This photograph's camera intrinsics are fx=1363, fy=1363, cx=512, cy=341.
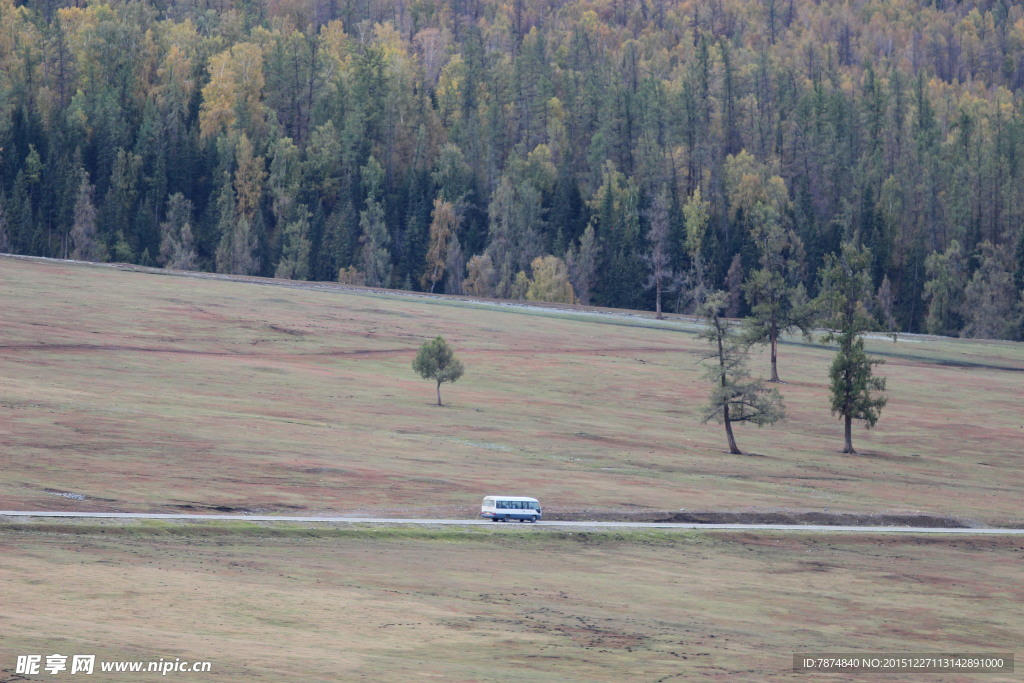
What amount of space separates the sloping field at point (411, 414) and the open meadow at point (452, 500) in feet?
1.05

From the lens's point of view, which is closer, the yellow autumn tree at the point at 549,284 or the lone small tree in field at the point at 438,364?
the lone small tree in field at the point at 438,364

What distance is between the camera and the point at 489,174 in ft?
584

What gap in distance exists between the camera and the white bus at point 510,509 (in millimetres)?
52062

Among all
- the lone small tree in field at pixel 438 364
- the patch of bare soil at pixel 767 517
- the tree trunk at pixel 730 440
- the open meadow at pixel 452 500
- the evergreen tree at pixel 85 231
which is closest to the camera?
the open meadow at pixel 452 500

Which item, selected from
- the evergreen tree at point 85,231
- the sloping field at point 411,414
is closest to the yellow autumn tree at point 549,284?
the sloping field at point 411,414

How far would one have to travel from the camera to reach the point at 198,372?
88062mm

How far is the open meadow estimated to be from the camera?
120 ft

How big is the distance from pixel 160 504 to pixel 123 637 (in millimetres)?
17651

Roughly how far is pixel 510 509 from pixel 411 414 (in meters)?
→ 29.3

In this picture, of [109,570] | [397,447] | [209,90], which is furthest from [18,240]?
[109,570]

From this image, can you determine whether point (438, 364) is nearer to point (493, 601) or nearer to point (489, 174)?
point (493, 601)

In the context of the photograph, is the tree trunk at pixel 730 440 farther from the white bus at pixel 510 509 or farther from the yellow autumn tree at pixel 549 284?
the yellow autumn tree at pixel 549 284

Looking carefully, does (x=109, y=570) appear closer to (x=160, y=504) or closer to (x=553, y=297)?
(x=160, y=504)

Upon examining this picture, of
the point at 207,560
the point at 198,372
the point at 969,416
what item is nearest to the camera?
the point at 207,560
